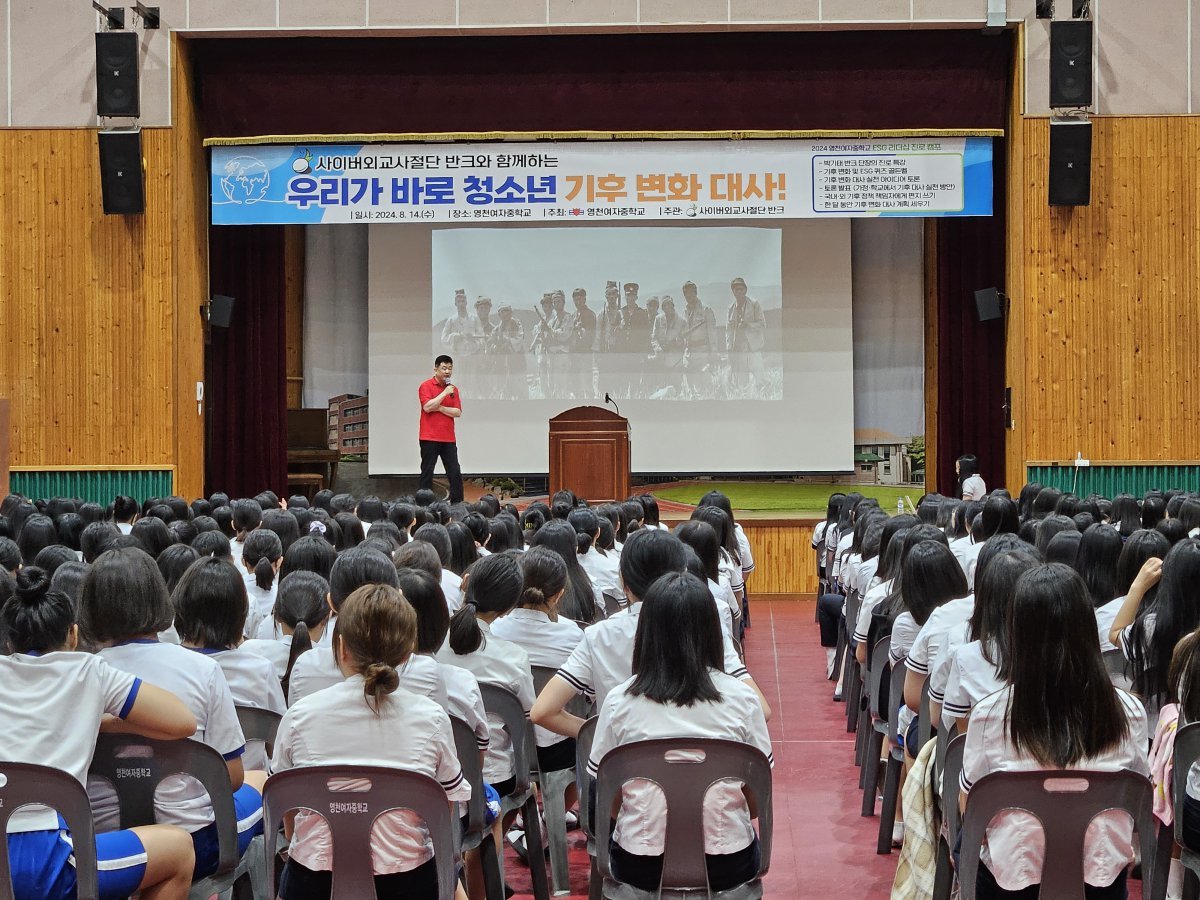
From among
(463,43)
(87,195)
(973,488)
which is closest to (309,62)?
(463,43)

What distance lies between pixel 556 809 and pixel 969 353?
8539 mm

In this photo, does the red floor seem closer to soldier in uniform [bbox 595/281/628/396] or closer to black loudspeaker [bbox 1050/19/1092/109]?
soldier in uniform [bbox 595/281/628/396]

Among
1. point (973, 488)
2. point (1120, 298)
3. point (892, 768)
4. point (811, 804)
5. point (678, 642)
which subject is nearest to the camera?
point (678, 642)

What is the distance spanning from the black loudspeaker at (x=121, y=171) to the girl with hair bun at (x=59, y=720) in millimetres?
7994

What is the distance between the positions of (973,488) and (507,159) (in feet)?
14.5

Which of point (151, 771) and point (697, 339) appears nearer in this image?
point (151, 771)

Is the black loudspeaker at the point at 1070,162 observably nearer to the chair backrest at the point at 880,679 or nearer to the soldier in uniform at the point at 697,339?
the soldier in uniform at the point at 697,339

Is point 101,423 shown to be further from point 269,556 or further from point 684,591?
point 684,591

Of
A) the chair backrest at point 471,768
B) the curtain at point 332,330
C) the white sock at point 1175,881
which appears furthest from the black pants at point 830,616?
the curtain at point 332,330

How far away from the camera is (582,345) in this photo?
38.0 feet

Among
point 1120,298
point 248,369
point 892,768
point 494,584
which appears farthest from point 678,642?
point 248,369

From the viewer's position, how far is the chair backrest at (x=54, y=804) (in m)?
2.23

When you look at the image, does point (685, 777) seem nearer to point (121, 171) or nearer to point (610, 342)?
point (121, 171)

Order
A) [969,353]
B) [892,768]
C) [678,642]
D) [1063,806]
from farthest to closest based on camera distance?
[969,353], [892,768], [678,642], [1063,806]
